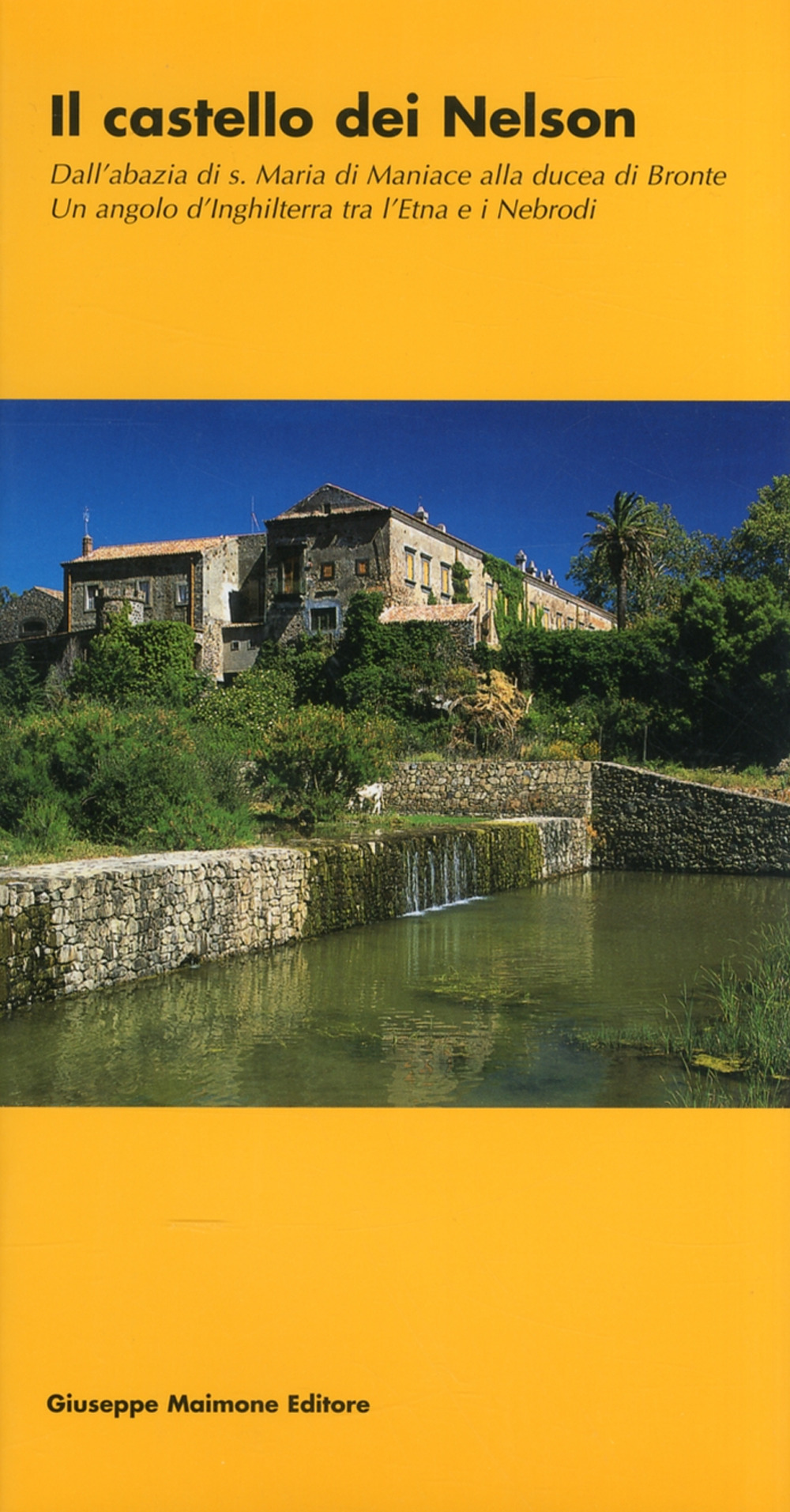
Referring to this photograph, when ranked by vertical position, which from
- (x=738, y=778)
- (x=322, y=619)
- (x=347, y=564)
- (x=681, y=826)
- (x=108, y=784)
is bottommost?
(x=681, y=826)

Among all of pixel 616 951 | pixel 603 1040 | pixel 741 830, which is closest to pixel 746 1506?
pixel 603 1040

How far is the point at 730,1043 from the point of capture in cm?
641

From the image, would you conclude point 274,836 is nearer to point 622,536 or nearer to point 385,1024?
point 385,1024

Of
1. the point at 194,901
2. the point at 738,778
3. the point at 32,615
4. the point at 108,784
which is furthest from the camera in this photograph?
the point at 32,615

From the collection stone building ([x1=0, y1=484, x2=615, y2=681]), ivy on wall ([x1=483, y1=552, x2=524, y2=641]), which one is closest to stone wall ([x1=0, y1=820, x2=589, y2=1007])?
stone building ([x1=0, y1=484, x2=615, y2=681])

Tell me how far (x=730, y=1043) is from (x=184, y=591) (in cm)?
3201

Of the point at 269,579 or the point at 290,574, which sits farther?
the point at 269,579

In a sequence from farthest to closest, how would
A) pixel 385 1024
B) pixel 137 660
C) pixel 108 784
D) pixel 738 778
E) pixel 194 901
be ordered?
pixel 137 660, pixel 738 778, pixel 108 784, pixel 194 901, pixel 385 1024

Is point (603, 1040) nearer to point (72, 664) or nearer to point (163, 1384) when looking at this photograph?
point (163, 1384)

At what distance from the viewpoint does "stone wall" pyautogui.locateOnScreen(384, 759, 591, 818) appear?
2425cm

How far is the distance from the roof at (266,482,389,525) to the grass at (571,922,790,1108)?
30.1 metres

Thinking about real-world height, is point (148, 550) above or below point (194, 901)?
above

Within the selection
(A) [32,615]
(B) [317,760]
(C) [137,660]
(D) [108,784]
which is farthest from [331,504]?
(D) [108,784]
